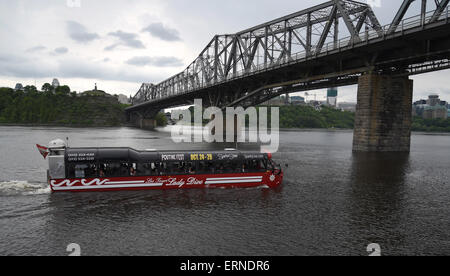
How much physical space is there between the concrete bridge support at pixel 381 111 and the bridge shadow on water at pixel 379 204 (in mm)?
8836

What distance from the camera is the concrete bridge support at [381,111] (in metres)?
43.0

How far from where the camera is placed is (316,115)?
170 metres

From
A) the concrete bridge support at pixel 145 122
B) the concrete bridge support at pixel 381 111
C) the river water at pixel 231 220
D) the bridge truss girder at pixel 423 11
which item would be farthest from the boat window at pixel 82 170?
the concrete bridge support at pixel 145 122

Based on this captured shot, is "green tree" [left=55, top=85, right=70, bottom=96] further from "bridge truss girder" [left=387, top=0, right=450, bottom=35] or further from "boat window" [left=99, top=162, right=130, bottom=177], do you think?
"boat window" [left=99, top=162, right=130, bottom=177]

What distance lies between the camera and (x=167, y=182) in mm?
21047

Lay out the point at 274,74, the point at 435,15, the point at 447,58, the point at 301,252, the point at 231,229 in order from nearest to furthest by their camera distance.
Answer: the point at 301,252, the point at 231,229, the point at 435,15, the point at 447,58, the point at 274,74

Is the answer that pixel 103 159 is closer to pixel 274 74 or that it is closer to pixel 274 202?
pixel 274 202

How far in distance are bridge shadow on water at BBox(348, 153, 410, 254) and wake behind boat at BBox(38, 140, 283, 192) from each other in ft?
21.2

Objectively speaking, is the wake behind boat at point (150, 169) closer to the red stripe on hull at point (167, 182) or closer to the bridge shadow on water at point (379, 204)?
the red stripe on hull at point (167, 182)

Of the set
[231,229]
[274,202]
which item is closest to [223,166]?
[274,202]

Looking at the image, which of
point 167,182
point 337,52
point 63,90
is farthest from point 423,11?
point 63,90

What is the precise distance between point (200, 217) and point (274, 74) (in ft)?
164

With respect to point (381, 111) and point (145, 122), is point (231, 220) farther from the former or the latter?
point (145, 122)

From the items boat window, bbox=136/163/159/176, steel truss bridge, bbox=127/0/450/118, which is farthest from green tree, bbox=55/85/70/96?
boat window, bbox=136/163/159/176
